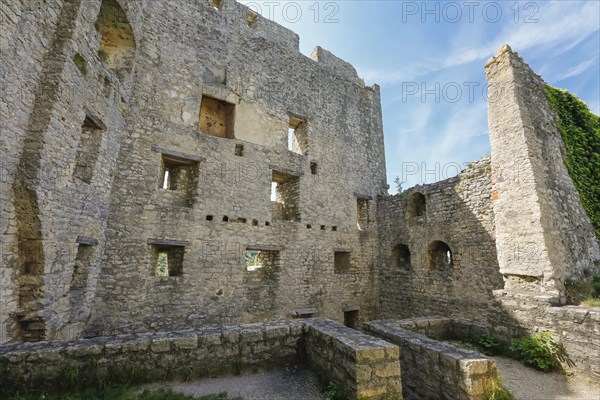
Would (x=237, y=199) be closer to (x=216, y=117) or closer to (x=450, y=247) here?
(x=216, y=117)

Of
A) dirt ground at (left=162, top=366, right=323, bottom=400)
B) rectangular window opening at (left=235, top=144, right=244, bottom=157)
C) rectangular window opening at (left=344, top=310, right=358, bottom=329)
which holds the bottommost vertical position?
rectangular window opening at (left=344, top=310, right=358, bottom=329)

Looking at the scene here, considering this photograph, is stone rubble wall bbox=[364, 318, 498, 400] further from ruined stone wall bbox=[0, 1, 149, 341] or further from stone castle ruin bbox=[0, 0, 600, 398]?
ruined stone wall bbox=[0, 1, 149, 341]

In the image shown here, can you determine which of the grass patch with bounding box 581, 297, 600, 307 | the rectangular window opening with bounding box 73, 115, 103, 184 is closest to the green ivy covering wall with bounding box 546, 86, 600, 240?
the grass patch with bounding box 581, 297, 600, 307

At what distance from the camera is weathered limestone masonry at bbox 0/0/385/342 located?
181 inches

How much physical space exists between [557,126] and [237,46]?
9637 mm

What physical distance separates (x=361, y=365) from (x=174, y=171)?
7.94 meters

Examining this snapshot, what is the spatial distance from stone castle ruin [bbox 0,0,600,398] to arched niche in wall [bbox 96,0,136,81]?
4 centimetres

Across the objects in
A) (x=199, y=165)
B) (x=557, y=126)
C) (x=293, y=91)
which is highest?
(x=293, y=91)

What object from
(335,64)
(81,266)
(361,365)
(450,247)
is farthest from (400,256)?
(81,266)

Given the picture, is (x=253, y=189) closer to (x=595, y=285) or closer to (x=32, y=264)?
(x=32, y=264)

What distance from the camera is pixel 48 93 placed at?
15.7 ft

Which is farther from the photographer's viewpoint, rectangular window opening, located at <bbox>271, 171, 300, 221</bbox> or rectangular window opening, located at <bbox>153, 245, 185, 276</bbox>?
rectangular window opening, located at <bbox>271, 171, 300, 221</bbox>

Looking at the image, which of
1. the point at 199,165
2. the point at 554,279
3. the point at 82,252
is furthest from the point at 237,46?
the point at 554,279

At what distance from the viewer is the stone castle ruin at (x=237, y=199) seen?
Answer: 4598mm
